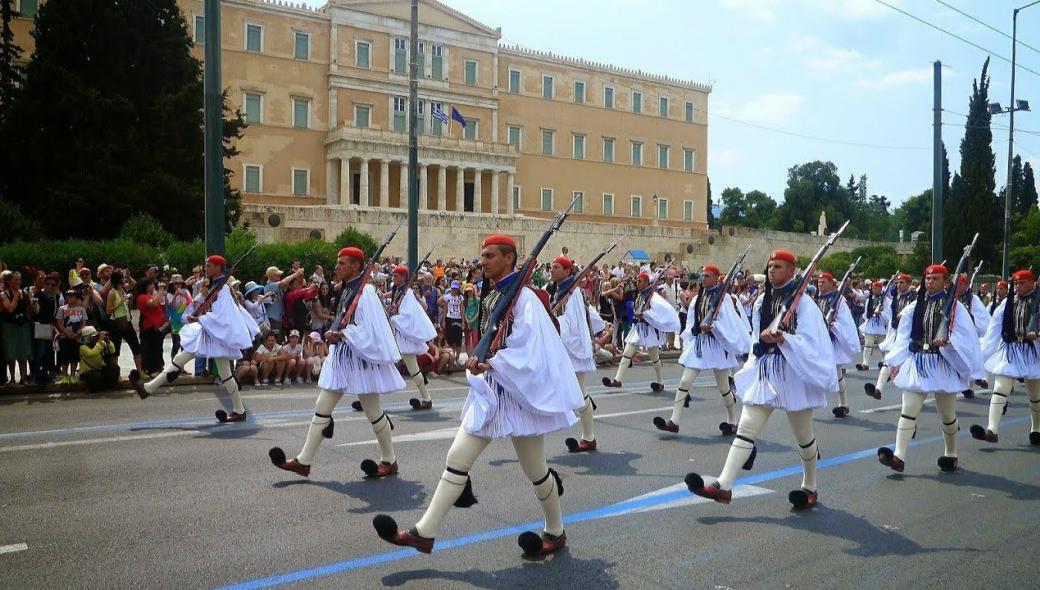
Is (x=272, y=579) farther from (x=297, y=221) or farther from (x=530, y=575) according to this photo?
(x=297, y=221)

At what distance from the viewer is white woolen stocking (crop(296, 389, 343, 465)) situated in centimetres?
766

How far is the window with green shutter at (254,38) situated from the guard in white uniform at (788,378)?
180 feet

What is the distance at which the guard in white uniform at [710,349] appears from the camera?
1070cm

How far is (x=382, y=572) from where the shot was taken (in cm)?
550

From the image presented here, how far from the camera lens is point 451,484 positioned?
5496mm

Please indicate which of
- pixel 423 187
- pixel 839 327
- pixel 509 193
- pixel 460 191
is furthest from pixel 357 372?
pixel 509 193

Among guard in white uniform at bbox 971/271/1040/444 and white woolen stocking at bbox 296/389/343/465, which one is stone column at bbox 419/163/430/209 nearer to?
guard in white uniform at bbox 971/271/1040/444

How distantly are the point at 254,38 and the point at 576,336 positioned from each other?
52.5m

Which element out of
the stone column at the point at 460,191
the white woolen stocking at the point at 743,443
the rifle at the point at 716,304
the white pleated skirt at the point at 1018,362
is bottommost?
the white woolen stocking at the point at 743,443

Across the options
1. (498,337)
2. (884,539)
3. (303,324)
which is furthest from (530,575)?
(303,324)

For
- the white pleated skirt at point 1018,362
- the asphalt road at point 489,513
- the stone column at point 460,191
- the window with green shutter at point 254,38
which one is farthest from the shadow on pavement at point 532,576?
the window with green shutter at point 254,38

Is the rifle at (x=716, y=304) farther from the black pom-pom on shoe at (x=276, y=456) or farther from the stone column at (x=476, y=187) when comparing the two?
the stone column at (x=476, y=187)

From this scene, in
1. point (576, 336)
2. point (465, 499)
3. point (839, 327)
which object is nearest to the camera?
point (465, 499)

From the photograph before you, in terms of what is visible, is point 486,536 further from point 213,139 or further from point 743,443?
point 213,139
